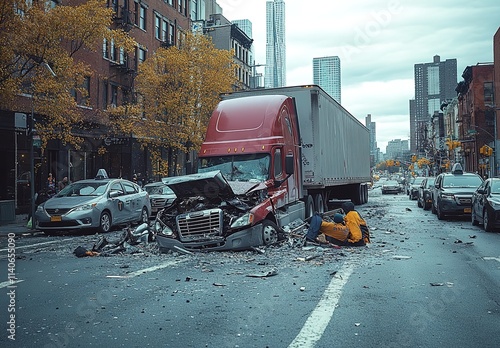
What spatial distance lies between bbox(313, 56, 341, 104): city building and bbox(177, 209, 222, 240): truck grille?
72.9 feet

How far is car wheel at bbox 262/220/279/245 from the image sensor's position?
10744 millimetres

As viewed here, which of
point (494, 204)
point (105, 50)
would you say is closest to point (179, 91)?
point (105, 50)

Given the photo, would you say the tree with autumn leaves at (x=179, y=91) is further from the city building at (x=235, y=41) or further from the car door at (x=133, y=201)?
the city building at (x=235, y=41)

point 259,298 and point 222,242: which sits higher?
point 222,242

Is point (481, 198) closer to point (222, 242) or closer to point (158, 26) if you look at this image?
point (222, 242)

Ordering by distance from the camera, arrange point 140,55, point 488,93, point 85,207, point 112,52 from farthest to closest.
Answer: point 488,93 → point 140,55 → point 112,52 → point 85,207

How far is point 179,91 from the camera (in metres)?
30.5

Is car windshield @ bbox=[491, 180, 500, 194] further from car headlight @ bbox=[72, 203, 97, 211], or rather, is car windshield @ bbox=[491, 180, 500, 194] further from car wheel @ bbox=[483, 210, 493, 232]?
car headlight @ bbox=[72, 203, 97, 211]

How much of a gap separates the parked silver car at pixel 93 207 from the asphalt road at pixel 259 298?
3.83 metres

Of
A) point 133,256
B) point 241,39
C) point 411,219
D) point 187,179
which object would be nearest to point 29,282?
point 133,256

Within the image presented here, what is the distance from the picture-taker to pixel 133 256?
1042cm

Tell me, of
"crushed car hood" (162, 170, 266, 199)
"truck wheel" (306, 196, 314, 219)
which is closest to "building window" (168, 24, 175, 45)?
"truck wheel" (306, 196, 314, 219)

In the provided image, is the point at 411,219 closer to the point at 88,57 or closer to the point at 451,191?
the point at 451,191

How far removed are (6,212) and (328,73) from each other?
67.2 ft
